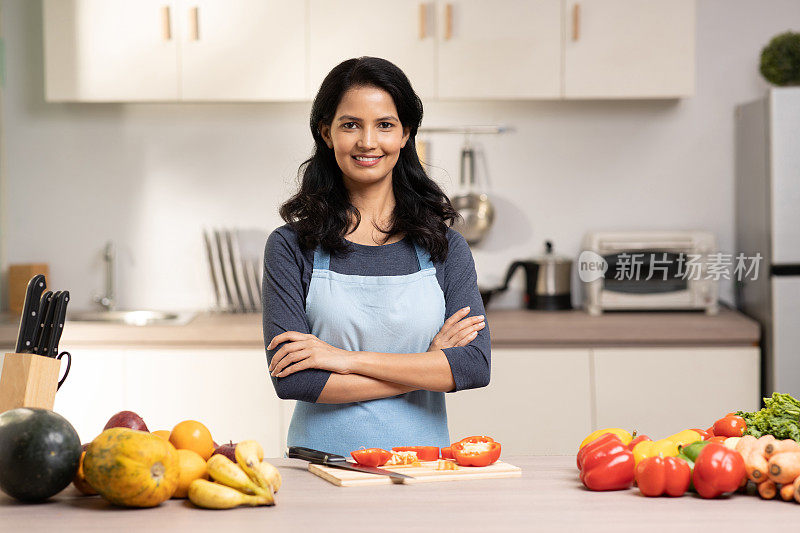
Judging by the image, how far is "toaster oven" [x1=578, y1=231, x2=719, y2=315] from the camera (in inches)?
133

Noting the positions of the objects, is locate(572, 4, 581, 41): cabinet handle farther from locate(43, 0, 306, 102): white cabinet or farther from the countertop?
the countertop

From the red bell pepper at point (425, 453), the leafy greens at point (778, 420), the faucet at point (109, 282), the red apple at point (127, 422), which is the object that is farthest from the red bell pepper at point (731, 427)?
the faucet at point (109, 282)

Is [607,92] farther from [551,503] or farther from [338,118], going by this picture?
[551,503]

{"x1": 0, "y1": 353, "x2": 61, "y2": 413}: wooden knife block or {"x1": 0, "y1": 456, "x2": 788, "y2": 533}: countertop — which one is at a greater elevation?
{"x1": 0, "y1": 353, "x2": 61, "y2": 413}: wooden knife block

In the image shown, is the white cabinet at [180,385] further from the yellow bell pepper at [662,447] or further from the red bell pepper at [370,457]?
the yellow bell pepper at [662,447]

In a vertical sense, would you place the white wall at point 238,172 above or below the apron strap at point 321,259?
above

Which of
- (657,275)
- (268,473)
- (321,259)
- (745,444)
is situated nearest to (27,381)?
(268,473)

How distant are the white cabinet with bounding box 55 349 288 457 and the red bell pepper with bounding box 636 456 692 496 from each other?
2059mm

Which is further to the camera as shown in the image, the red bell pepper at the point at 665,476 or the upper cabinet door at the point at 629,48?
the upper cabinet door at the point at 629,48

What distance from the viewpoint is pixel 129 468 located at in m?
1.21

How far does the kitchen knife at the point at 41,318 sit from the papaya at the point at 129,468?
29 centimetres

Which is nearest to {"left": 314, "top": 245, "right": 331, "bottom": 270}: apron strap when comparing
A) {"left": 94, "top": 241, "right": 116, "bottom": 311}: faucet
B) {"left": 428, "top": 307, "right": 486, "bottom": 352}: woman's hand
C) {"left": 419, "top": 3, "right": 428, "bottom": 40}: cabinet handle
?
{"left": 428, "top": 307, "right": 486, "bottom": 352}: woman's hand

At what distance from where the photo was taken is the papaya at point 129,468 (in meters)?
1.21

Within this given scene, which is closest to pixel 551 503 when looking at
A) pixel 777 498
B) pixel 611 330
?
pixel 777 498
